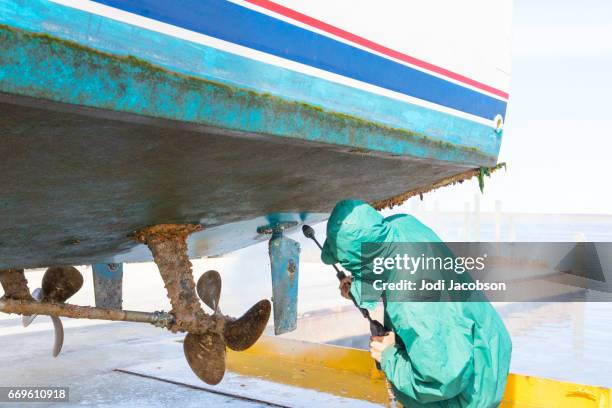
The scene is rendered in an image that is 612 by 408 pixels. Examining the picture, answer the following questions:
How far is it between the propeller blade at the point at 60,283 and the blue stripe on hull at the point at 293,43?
2288 mm

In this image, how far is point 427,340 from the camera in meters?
2.00

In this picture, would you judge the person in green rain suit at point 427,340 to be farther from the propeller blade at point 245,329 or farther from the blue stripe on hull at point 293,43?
the propeller blade at point 245,329

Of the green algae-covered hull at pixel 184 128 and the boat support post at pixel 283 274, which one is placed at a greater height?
the green algae-covered hull at pixel 184 128

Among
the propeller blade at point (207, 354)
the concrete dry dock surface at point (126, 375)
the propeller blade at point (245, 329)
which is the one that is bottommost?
the concrete dry dock surface at point (126, 375)

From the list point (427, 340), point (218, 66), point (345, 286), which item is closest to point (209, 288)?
point (345, 286)

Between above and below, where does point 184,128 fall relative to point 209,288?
above

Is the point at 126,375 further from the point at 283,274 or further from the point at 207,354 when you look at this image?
the point at 207,354

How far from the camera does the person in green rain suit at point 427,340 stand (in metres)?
2.01

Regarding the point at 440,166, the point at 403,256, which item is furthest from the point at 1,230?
the point at 440,166

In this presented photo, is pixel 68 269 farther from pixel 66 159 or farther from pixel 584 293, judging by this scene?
pixel 584 293

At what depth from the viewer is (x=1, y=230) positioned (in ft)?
8.95

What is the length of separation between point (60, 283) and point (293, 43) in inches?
95.4

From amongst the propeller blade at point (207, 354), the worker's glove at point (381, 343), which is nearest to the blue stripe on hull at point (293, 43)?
the worker's glove at point (381, 343)

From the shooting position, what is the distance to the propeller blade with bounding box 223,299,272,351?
3502 millimetres
